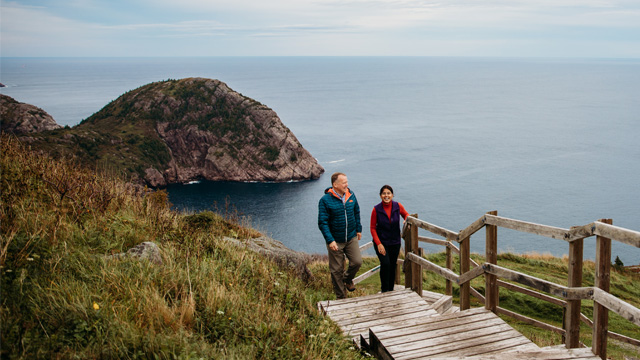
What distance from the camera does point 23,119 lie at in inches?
4001

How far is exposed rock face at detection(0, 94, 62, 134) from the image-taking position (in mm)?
99188

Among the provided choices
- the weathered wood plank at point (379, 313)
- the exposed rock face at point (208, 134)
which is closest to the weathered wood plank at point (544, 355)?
the weathered wood plank at point (379, 313)

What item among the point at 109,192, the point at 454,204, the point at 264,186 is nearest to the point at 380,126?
the point at 264,186

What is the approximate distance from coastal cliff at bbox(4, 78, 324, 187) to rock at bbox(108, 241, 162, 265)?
3555 inches

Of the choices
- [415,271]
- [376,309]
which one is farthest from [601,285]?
[415,271]

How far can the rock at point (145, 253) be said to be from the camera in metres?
5.52

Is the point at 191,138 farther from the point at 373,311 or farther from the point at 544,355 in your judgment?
the point at 544,355

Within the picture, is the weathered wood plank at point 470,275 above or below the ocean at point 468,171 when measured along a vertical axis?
above

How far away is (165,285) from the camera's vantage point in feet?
16.0

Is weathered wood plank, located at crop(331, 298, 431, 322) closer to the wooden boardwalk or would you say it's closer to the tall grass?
the wooden boardwalk

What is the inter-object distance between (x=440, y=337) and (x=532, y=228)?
155cm

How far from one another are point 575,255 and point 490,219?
114 cm

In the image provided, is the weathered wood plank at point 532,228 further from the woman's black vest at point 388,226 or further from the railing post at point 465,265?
the woman's black vest at point 388,226

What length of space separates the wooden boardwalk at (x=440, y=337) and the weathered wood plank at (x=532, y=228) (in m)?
1.12
